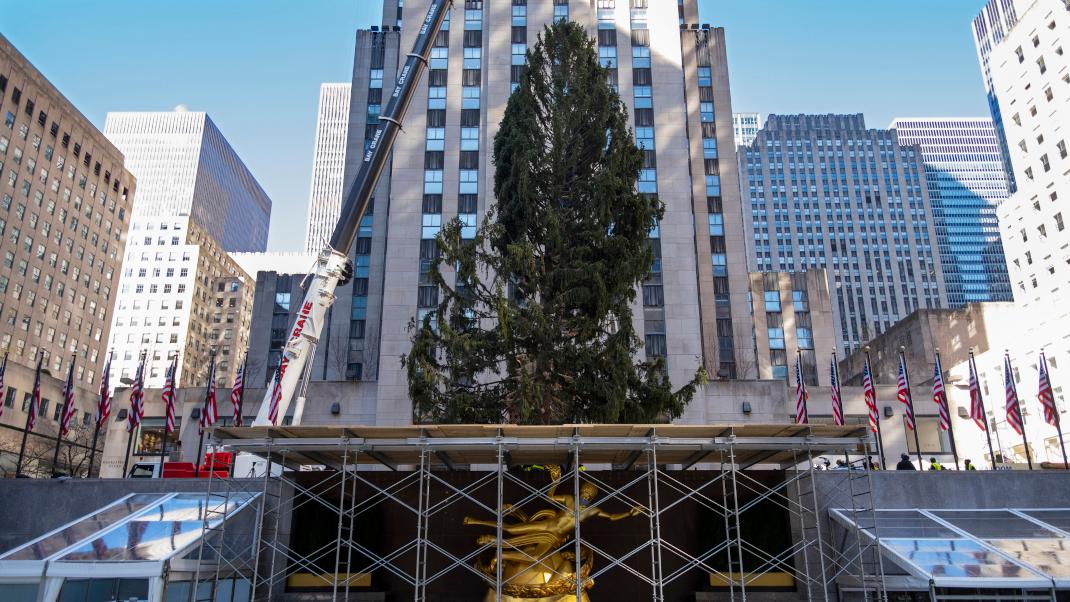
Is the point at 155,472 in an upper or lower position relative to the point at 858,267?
lower

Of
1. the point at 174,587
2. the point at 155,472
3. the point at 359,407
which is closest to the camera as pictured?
the point at 174,587

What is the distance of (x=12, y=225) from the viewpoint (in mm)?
88625

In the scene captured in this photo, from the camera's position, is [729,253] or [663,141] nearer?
[663,141]

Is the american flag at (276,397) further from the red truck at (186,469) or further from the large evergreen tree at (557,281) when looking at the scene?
the large evergreen tree at (557,281)

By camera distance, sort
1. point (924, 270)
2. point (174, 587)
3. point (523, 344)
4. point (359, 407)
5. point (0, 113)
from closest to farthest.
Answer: point (174, 587), point (523, 344), point (359, 407), point (0, 113), point (924, 270)

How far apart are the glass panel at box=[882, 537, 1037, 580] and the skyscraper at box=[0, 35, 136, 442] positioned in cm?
7781

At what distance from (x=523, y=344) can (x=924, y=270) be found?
138 m

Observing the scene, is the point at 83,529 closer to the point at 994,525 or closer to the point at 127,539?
the point at 127,539

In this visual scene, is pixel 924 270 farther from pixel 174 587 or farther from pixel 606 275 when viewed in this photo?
pixel 174 587

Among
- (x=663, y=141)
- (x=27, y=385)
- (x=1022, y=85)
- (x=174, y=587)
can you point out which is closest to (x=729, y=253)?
(x=663, y=141)

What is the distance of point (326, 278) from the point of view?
25.9 meters

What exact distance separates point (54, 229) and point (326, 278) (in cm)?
8838

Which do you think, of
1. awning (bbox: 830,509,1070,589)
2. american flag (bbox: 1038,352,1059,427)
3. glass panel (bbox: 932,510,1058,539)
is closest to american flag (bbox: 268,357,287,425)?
awning (bbox: 830,509,1070,589)

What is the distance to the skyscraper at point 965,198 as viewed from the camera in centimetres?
15538
